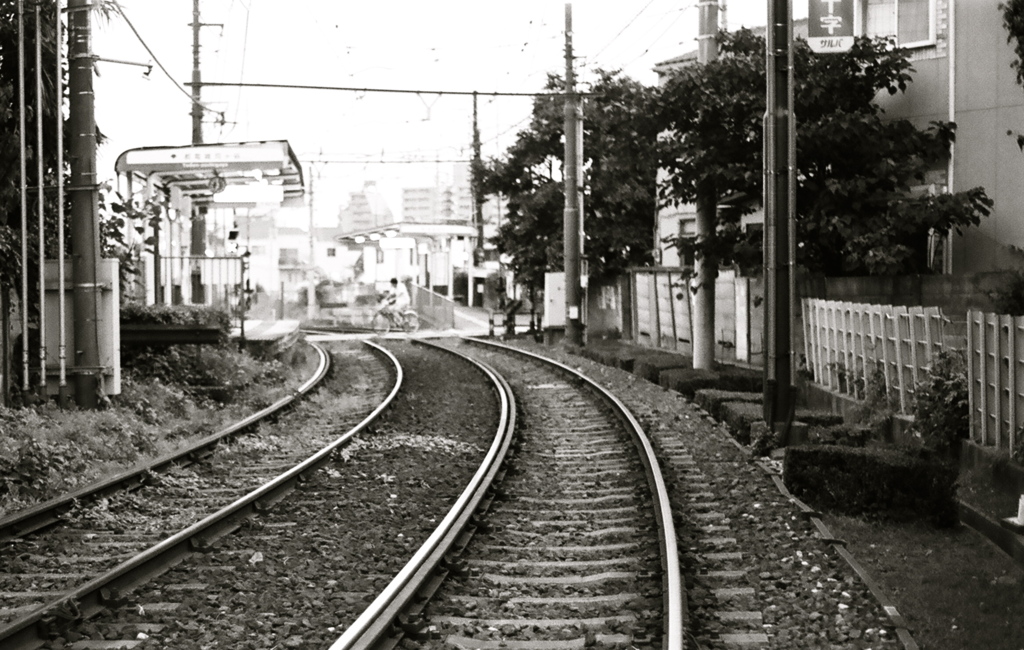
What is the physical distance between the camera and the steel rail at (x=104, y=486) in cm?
979

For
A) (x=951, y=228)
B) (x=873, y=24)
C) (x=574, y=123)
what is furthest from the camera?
(x=574, y=123)

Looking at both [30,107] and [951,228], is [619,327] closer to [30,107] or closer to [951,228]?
[951,228]

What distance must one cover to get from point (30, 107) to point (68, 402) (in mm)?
3894

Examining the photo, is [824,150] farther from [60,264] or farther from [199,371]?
[60,264]

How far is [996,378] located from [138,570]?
7.92 metres

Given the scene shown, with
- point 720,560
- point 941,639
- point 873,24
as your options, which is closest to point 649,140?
point 873,24

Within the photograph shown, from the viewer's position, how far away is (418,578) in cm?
785

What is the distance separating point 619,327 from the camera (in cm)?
4091

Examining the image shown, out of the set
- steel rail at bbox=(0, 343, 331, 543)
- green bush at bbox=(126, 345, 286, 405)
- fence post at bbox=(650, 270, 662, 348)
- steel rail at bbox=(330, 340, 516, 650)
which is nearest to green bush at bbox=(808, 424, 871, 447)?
steel rail at bbox=(330, 340, 516, 650)

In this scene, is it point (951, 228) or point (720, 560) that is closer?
point (720, 560)

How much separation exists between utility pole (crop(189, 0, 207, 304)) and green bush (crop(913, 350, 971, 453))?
58.1ft

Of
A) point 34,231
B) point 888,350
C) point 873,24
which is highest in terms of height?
point 873,24

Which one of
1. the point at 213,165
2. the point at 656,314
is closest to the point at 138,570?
the point at 213,165

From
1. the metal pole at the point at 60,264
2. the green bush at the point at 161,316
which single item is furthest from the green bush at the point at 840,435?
the green bush at the point at 161,316
